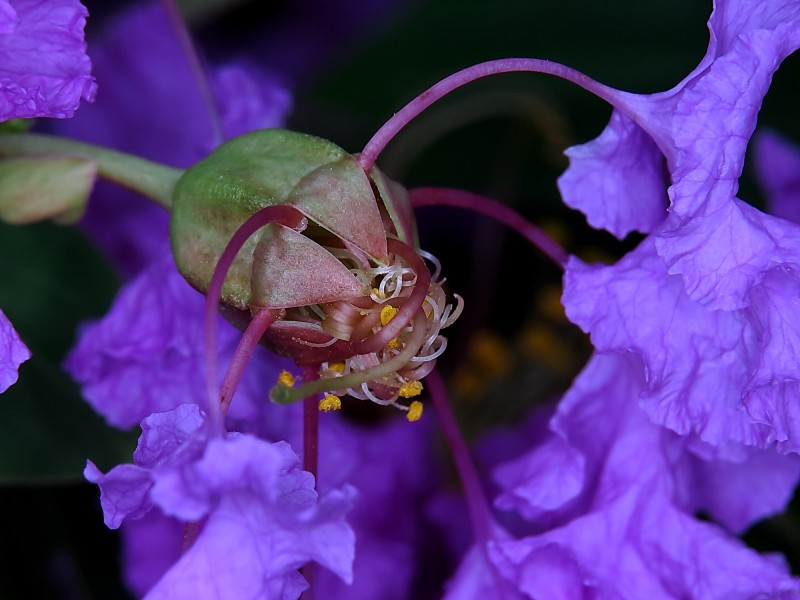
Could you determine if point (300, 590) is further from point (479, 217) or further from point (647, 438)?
point (479, 217)

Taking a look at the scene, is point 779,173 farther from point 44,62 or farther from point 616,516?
point 44,62

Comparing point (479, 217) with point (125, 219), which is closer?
point (125, 219)

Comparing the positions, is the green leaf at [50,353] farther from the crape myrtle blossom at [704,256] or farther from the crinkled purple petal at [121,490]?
the crape myrtle blossom at [704,256]

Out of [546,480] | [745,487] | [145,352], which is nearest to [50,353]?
[145,352]

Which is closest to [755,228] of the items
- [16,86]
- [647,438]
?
[647,438]

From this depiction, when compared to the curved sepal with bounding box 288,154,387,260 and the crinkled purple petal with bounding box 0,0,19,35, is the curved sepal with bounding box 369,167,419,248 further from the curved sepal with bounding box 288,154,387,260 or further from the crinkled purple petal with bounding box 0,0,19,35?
the crinkled purple petal with bounding box 0,0,19,35

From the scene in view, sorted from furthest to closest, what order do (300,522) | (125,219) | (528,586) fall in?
(125,219) < (528,586) < (300,522)

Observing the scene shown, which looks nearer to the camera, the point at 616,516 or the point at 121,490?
the point at 121,490

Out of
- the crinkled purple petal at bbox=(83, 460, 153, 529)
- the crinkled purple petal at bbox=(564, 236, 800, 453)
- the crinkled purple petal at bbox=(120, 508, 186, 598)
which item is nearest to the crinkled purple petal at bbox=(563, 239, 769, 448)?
the crinkled purple petal at bbox=(564, 236, 800, 453)
